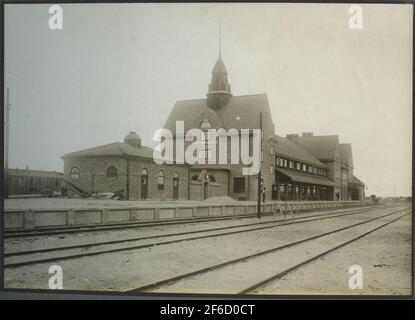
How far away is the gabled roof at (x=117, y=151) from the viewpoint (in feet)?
20.5

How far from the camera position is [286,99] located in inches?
241

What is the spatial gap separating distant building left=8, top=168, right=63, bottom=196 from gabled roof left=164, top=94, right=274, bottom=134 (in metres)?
1.96

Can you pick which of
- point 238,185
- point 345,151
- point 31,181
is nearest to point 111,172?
point 31,181

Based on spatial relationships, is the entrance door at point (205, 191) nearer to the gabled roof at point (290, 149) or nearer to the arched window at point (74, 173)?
the gabled roof at point (290, 149)

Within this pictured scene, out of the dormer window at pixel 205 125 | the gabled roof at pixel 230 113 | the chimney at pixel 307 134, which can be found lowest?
the chimney at pixel 307 134

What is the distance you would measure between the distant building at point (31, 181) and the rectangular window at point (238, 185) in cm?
278

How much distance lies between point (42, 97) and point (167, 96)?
1.88m

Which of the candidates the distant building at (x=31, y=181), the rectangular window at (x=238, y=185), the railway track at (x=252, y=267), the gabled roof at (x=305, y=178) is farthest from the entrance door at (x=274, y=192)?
the distant building at (x=31, y=181)

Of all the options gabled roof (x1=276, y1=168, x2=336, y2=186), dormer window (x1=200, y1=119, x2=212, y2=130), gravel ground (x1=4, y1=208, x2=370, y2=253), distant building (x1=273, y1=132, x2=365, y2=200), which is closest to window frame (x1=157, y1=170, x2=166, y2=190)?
gravel ground (x1=4, y1=208, x2=370, y2=253)

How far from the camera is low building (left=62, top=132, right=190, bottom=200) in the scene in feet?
20.5

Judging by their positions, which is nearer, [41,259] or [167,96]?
[41,259]
